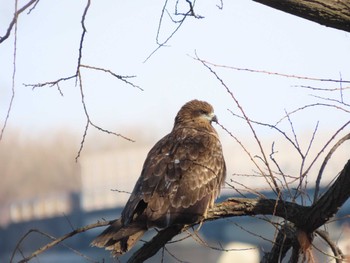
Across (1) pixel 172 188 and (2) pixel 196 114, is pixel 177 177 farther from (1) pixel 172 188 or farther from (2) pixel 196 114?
(2) pixel 196 114

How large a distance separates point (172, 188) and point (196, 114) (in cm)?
193

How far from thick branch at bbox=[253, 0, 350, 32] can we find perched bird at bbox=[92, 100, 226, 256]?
2.10m

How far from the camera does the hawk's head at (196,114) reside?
31.4 ft

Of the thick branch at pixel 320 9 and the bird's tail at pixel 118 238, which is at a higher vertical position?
the thick branch at pixel 320 9

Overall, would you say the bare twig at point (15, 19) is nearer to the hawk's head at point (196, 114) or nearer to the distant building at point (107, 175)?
the hawk's head at point (196, 114)

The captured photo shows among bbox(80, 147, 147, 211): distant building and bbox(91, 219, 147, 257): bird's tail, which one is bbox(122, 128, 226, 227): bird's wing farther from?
bbox(80, 147, 147, 211): distant building

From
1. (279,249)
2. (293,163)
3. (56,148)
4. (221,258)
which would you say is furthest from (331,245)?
(56,148)

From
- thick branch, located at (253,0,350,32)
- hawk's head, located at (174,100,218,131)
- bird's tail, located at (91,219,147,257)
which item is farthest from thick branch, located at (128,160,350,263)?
hawk's head, located at (174,100,218,131)

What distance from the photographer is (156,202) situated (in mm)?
7664

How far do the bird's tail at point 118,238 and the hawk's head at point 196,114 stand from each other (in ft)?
8.04

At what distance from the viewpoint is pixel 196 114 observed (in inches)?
381

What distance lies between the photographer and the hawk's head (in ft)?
31.4

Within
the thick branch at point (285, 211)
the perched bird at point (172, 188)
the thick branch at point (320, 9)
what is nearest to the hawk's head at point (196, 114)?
the perched bird at point (172, 188)

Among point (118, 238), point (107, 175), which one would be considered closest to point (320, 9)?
point (118, 238)
